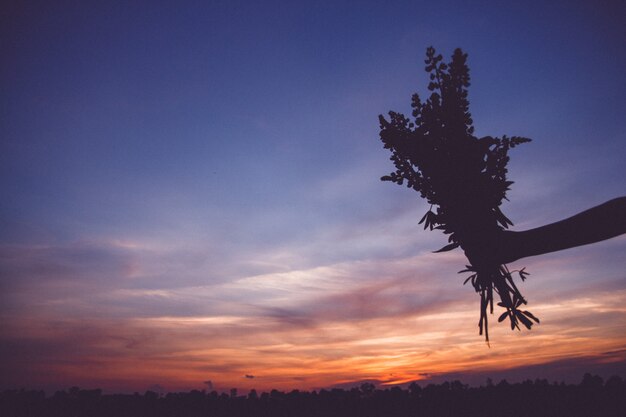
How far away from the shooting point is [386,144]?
5.00 m

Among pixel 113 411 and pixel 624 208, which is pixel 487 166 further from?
pixel 113 411

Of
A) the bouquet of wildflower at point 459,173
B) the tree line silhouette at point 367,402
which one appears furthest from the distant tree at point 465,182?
the tree line silhouette at point 367,402

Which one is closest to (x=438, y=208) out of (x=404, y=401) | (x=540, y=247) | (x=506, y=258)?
(x=506, y=258)

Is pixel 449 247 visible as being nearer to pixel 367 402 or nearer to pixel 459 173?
pixel 459 173

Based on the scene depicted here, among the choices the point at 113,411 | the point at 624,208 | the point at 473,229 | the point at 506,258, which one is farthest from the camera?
the point at 113,411

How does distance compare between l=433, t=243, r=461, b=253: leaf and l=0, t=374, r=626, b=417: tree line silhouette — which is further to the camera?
l=0, t=374, r=626, b=417: tree line silhouette

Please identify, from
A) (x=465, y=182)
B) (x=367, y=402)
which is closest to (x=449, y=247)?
(x=465, y=182)

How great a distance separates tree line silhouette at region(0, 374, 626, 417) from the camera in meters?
11.5

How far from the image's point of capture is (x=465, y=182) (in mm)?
4324

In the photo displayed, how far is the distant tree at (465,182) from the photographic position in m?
3.66

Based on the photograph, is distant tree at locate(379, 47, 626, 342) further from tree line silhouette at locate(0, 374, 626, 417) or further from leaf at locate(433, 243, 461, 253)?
tree line silhouette at locate(0, 374, 626, 417)

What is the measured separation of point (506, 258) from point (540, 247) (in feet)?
1.43

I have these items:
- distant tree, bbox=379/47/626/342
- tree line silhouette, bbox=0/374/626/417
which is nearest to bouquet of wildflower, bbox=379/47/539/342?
distant tree, bbox=379/47/626/342

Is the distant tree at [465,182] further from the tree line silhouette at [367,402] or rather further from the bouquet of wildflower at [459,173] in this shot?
the tree line silhouette at [367,402]
